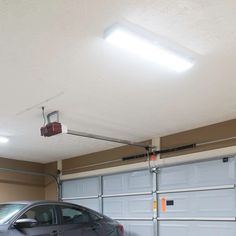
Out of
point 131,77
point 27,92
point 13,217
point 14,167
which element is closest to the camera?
point 131,77

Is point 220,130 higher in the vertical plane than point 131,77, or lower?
lower

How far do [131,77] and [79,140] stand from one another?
374 centimetres

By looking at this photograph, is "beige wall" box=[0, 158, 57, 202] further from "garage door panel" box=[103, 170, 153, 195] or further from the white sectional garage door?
"garage door panel" box=[103, 170, 153, 195]

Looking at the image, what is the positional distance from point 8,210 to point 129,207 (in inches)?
107

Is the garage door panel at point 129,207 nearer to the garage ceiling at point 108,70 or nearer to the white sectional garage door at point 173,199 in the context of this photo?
the white sectional garage door at point 173,199

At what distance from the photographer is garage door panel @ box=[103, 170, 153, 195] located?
7.85 metres

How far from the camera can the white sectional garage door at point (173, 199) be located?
6348mm

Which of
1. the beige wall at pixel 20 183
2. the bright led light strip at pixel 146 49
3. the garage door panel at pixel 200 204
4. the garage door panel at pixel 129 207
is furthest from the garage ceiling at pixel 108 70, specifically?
the beige wall at pixel 20 183

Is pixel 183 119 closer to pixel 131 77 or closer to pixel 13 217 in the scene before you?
pixel 131 77

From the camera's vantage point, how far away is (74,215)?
7.11 meters

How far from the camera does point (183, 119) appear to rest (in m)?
6.48

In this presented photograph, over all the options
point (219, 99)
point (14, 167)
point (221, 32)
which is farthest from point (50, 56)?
point (14, 167)

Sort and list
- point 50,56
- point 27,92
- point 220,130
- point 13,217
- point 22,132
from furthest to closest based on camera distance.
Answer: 1. point 22,132
2. point 220,130
3. point 13,217
4. point 27,92
5. point 50,56

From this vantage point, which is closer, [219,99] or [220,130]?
[219,99]
